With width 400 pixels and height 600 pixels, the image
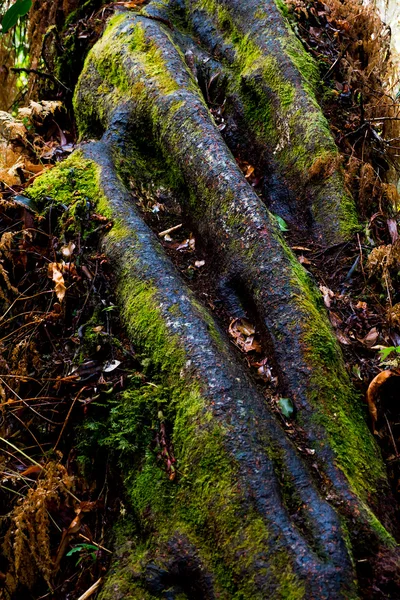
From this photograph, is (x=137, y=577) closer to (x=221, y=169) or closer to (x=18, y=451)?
(x=18, y=451)

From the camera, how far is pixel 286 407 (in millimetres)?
2395

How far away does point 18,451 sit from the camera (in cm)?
240

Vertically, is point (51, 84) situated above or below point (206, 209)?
above

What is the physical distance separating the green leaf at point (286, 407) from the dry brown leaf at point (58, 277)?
131 centimetres

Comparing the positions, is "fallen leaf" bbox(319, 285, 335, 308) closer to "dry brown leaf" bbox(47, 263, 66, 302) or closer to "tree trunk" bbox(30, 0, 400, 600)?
"tree trunk" bbox(30, 0, 400, 600)

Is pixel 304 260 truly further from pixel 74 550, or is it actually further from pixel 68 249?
pixel 74 550

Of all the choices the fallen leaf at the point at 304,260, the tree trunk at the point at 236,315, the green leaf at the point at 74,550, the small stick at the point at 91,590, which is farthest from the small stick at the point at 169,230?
the small stick at the point at 91,590

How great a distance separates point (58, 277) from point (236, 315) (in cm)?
103

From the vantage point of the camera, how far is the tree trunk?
77.3 inches

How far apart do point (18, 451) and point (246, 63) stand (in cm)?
336

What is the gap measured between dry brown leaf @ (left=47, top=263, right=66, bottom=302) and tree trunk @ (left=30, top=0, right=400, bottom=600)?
30 cm

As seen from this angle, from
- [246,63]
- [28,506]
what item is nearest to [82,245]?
[28,506]

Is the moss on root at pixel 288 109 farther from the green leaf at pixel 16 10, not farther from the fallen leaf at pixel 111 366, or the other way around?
the green leaf at pixel 16 10

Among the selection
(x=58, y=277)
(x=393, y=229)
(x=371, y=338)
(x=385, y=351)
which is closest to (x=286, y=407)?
(x=385, y=351)
